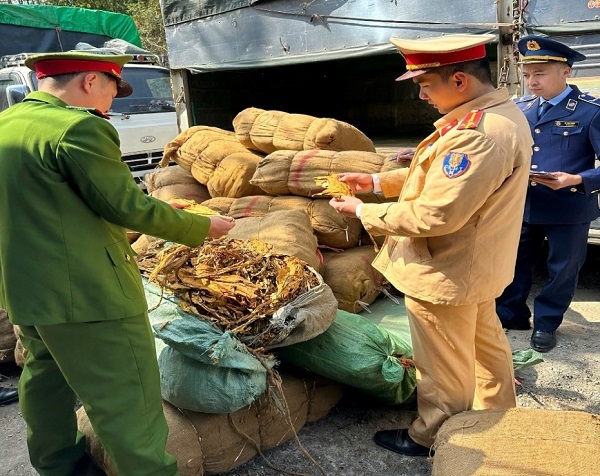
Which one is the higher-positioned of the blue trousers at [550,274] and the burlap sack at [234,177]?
the burlap sack at [234,177]

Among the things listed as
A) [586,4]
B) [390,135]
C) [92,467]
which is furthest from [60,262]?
[390,135]

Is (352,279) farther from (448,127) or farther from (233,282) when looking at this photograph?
(448,127)

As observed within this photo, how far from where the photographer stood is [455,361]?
2.22m

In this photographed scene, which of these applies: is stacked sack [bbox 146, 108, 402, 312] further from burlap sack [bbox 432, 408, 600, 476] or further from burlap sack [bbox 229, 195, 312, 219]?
burlap sack [bbox 432, 408, 600, 476]

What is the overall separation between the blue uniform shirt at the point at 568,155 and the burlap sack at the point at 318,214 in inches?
45.2

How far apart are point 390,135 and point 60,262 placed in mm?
6864

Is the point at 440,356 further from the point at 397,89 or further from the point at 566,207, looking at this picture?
the point at 397,89

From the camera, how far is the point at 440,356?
2227 millimetres

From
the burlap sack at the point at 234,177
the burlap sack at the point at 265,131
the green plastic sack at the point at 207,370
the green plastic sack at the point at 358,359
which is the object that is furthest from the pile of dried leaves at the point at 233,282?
the burlap sack at the point at 265,131

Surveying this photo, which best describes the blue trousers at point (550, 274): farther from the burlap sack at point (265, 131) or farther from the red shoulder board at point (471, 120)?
the burlap sack at point (265, 131)

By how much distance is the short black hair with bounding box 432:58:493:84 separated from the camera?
2.01m

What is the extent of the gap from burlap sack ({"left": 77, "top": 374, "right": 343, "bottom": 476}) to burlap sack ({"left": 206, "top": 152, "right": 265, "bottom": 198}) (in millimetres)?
1876

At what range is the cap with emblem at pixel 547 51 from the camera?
2.98m

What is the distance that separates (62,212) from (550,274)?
2822 millimetres
